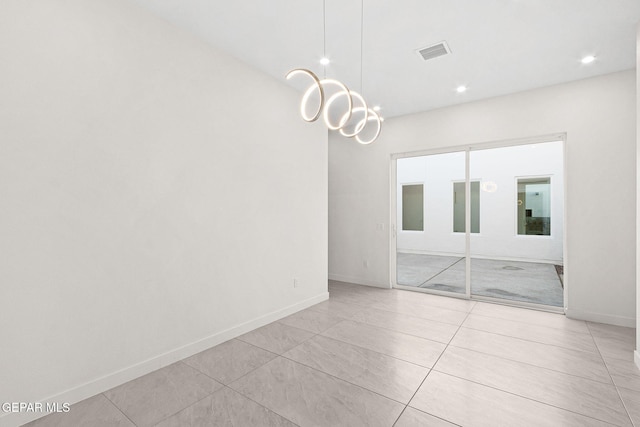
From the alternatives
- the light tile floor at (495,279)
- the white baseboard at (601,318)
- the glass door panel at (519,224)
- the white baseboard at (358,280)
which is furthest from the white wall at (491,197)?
the white baseboard at (601,318)

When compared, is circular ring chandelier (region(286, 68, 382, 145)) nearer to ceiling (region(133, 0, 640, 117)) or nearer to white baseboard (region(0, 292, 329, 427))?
ceiling (region(133, 0, 640, 117))

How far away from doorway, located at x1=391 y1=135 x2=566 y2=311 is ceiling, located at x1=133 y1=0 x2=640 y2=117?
3.96ft

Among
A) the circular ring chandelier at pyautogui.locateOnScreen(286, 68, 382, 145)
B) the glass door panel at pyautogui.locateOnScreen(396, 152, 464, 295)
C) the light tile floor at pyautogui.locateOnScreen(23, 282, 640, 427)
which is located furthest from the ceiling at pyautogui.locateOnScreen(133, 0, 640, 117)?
the light tile floor at pyautogui.locateOnScreen(23, 282, 640, 427)

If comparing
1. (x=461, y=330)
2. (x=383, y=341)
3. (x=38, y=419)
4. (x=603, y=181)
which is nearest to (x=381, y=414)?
(x=383, y=341)

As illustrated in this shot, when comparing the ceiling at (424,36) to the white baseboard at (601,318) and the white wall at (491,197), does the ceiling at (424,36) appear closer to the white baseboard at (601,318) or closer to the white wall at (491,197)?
the white wall at (491,197)

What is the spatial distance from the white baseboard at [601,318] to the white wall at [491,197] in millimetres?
968

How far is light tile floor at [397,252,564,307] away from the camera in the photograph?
4.60 m

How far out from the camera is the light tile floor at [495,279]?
4.60 meters

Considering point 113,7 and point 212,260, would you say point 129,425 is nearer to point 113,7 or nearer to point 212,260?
point 212,260

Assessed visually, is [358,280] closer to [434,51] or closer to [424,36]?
[434,51]

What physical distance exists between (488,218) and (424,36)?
3.22 meters

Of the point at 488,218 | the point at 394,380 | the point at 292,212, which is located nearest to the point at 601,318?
the point at 488,218

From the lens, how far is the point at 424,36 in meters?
2.96

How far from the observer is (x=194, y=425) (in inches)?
73.8
